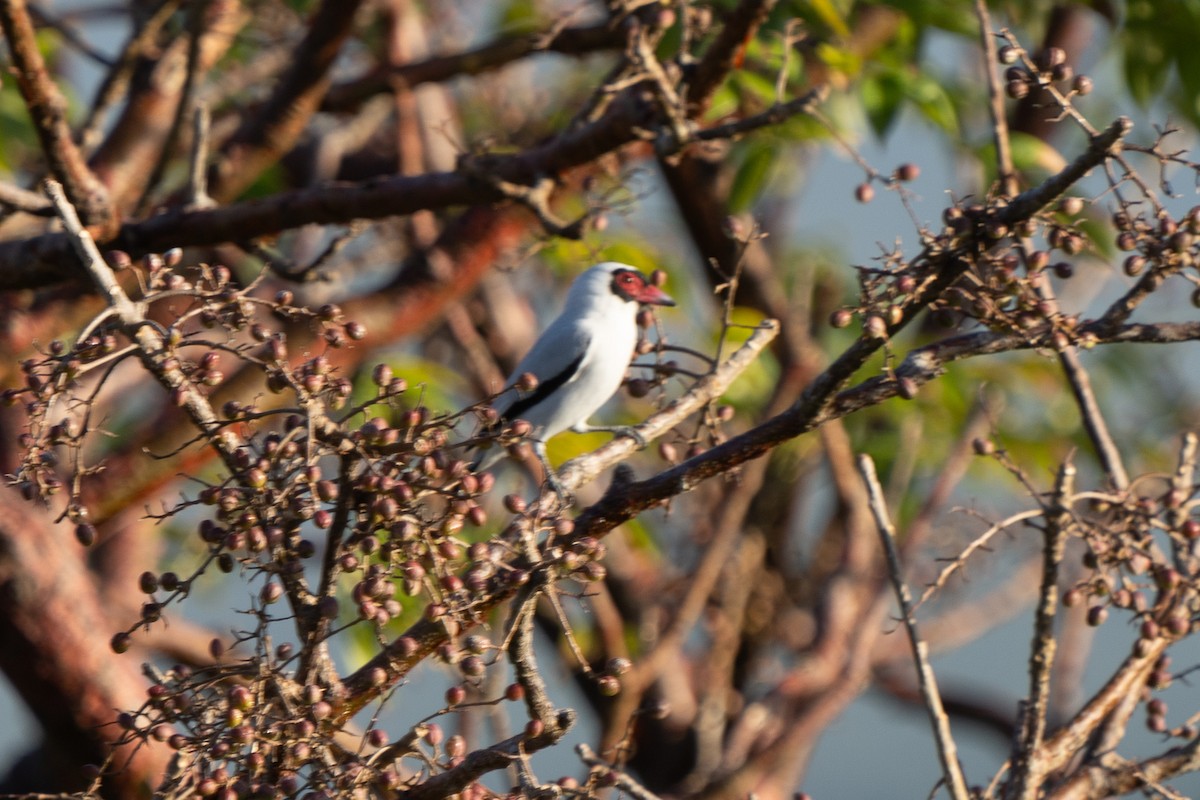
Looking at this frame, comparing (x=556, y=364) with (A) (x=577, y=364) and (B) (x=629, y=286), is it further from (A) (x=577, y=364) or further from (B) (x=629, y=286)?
(B) (x=629, y=286)

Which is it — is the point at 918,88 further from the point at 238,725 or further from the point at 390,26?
the point at 390,26

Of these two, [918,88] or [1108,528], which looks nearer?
[1108,528]

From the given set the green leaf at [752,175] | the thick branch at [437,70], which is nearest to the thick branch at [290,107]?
the thick branch at [437,70]

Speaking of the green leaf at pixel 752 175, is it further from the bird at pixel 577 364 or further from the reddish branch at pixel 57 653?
the reddish branch at pixel 57 653

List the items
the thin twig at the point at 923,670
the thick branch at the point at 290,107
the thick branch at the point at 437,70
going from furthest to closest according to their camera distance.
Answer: the thick branch at the point at 437,70 → the thick branch at the point at 290,107 → the thin twig at the point at 923,670

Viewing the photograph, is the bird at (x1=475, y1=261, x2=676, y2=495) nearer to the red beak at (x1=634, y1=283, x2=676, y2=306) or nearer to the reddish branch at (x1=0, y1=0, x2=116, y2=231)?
the red beak at (x1=634, y1=283, x2=676, y2=306)

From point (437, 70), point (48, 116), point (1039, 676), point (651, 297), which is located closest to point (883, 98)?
point (651, 297)

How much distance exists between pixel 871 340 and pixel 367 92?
142 inches

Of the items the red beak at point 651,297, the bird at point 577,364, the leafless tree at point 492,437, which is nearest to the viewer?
the leafless tree at point 492,437

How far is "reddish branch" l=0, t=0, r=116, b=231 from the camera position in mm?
3697

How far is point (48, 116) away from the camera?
387 cm

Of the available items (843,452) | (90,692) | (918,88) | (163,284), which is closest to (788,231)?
(843,452)

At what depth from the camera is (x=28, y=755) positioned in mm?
6539

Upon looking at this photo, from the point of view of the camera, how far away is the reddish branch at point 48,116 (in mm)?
3697
